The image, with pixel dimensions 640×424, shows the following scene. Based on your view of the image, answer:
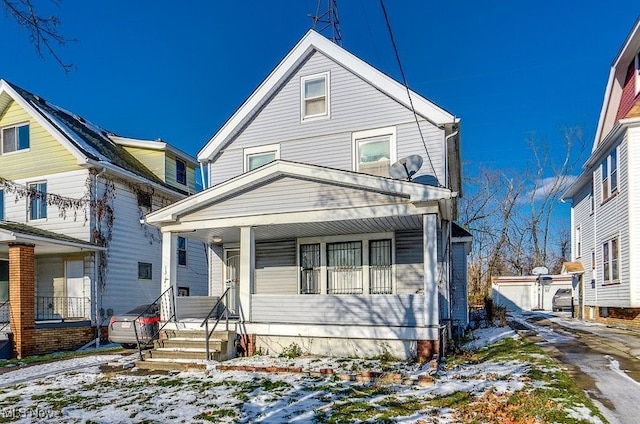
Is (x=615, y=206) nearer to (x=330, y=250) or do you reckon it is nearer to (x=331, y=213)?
(x=330, y=250)

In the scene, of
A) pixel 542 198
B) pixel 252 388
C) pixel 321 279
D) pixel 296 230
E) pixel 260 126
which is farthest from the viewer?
pixel 542 198

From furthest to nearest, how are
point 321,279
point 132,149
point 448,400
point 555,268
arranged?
point 555,268, point 132,149, point 321,279, point 448,400

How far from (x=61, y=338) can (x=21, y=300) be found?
1.77 m

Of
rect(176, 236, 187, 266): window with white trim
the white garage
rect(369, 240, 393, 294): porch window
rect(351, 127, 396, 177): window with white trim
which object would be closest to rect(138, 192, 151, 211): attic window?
rect(176, 236, 187, 266): window with white trim

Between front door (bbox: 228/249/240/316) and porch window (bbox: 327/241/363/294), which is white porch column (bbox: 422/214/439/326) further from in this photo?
front door (bbox: 228/249/240/316)

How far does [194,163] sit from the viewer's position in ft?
68.9

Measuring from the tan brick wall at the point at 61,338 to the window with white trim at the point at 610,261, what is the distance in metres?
18.0

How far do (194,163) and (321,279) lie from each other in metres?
11.1

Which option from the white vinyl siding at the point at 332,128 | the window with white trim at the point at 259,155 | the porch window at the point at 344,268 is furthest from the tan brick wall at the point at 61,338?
the porch window at the point at 344,268

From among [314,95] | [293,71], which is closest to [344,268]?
[314,95]

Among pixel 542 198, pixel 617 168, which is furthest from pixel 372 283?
pixel 542 198

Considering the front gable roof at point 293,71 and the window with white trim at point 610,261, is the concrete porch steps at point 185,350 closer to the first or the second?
the front gable roof at point 293,71

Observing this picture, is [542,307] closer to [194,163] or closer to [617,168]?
[617,168]

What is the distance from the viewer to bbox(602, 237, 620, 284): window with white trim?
53.9 feet
